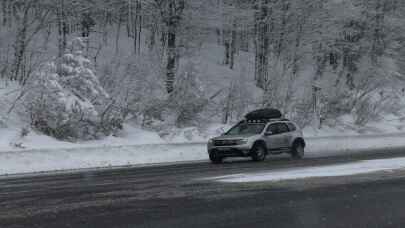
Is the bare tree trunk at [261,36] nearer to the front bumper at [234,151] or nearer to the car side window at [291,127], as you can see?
the car side window at [291,127]

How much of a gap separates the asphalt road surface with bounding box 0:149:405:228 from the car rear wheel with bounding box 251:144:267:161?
6.25 metres

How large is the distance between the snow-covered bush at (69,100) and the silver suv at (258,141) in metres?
6.85

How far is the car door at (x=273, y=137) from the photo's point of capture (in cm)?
2492

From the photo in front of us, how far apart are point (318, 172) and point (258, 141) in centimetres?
568

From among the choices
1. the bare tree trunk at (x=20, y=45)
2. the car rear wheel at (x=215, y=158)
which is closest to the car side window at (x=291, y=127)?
the car rear wheel at (x=215, y=158)

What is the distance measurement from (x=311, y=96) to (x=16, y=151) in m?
23.5

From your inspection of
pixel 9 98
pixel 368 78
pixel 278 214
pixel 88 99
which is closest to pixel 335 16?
pixel 368 78

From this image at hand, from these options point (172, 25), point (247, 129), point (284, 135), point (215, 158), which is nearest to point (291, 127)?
point (284, 135)

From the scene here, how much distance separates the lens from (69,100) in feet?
93.7

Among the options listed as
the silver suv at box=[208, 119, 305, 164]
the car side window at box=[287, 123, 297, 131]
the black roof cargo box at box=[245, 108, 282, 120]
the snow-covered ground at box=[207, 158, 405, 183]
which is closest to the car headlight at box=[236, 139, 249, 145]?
the silver suv at box=[208, 119, 305, 164]

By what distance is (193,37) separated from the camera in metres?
45.0

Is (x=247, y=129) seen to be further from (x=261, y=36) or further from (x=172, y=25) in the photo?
(x=261, y=36)

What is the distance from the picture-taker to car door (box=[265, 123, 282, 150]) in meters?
24.9

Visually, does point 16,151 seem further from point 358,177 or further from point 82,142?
point 358,177
